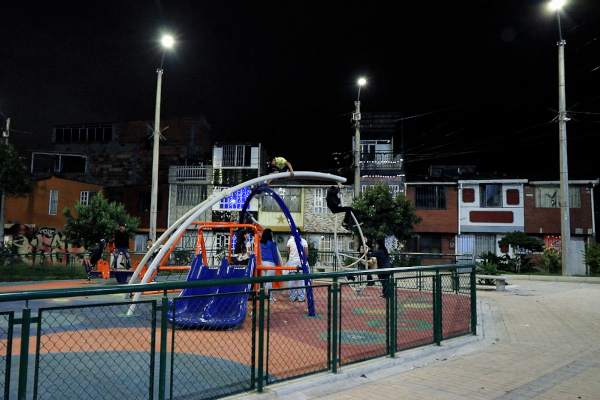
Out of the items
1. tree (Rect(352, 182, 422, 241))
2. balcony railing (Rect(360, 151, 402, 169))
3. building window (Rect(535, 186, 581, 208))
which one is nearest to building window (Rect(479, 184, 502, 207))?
building window (Rect(535, 186, 581, 208))

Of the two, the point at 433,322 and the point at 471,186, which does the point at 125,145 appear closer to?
the point at 471,186

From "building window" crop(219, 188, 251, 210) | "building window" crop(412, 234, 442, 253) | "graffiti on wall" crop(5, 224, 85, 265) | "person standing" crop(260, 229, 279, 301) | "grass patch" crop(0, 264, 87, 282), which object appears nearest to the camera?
"person standing" crop(260, 229, 279, 301)

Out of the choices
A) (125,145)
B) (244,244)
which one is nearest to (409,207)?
(244,244)

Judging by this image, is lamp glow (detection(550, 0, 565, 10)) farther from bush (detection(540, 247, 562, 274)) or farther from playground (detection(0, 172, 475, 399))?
playground (detection(0, 172, 475, 399))

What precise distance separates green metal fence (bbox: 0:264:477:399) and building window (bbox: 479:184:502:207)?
1056 inches

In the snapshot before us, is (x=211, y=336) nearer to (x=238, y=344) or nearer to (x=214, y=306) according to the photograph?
(x=214, y=306)

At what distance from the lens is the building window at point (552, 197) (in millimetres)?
32750

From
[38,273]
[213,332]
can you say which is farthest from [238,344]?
[38,273]

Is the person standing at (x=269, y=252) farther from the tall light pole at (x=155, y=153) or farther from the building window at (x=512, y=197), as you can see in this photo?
the building window at (x=512, y=197)

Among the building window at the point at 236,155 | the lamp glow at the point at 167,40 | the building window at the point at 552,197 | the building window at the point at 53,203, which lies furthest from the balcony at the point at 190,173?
the building window at the point at 552,197

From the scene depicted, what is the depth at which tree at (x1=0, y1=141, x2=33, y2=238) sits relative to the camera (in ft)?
93.3

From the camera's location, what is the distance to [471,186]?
3428 cm

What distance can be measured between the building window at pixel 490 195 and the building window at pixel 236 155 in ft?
59.2

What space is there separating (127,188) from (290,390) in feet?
116
